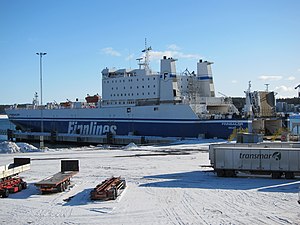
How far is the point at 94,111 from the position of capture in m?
41.2

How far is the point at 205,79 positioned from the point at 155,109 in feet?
23.9

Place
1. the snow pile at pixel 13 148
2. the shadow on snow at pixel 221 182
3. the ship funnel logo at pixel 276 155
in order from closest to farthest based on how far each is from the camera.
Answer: the shadow on snow at pixel 221 182, the ship funnel logo at pixel 276 155, the snow pile at pixel 13 148

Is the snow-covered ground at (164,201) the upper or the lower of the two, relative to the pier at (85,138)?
lower

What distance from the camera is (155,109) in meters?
36.3

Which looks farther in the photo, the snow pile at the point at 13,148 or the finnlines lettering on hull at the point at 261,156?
the snow pile at the point at 13,148

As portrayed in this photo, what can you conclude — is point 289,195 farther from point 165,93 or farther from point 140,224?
point 165,93

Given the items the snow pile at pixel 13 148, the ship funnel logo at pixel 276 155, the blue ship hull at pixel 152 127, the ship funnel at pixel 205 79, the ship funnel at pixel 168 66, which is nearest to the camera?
the ship funnel logo at pixel 276 155

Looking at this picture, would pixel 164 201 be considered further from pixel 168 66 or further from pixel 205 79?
pixel 205 79

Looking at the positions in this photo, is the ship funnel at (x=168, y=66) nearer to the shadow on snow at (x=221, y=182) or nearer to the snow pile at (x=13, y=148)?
the snow pile at (x=13, y=148)

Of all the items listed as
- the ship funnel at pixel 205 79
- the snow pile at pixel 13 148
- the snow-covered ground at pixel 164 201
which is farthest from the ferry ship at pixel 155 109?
the snow-covered ground at pixel 164 201

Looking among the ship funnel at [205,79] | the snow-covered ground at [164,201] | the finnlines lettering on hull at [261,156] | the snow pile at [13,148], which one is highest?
the ship funnel at [205,79]

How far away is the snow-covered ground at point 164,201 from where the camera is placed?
32.2 ft

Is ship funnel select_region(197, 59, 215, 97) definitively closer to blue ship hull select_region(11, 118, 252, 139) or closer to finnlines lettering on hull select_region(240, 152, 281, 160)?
blue ship hull select_region(11, 118, 252, 139)

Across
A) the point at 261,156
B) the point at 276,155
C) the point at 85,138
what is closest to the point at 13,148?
the point at 85,138
